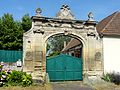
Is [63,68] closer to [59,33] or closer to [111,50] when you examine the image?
[59,33]

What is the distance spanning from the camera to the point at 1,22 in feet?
92.0

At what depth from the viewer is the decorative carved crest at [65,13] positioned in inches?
673

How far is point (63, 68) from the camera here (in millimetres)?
17031

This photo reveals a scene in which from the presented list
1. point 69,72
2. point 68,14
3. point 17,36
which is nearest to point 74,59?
point 69,72

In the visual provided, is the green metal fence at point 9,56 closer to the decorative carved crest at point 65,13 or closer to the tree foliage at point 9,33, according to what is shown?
the decorative carved crest at point 65,13

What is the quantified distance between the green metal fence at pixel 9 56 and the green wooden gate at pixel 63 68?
225 centimetres

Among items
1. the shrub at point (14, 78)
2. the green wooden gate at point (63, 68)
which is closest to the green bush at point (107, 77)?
the green wooden gate at point (63, 68)

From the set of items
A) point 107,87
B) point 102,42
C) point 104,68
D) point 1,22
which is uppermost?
point 1,22

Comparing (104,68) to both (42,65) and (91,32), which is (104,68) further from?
(42,65)

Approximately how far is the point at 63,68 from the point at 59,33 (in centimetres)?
270

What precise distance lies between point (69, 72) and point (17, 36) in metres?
12.7

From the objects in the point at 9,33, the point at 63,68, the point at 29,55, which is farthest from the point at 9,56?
the point at 9,33

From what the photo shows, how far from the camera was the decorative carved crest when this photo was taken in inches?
673

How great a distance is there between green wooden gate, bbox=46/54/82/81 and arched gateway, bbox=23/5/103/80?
0.51 m
